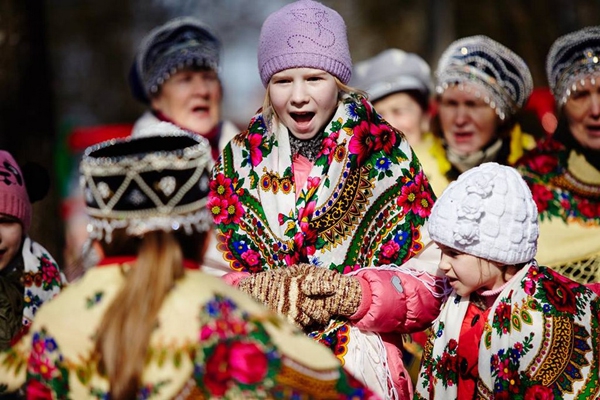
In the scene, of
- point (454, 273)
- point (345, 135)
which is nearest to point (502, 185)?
point (454, 273)

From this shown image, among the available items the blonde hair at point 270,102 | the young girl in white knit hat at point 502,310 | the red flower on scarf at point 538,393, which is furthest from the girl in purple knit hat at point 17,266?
the red flower on scarf at point 538,393

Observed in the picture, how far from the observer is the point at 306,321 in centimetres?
507

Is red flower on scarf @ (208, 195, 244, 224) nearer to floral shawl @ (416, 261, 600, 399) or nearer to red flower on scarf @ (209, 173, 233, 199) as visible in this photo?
red flower on scarf @ (209, 173, 233, 199)

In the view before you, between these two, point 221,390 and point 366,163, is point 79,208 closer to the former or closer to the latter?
point 366,163

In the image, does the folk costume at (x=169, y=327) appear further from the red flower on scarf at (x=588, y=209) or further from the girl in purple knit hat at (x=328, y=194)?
the red flower on scarf at (x=588, y=209)

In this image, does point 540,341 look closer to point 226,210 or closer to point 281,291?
point 281,291

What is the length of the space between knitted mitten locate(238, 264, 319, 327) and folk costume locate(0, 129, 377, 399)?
3.10ft

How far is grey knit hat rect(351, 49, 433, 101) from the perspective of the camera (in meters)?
9.45

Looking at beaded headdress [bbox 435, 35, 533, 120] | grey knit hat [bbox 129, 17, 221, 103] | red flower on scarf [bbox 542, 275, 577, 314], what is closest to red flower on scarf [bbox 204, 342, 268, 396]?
red flower on scarf [bbox 542, 275, 577, 314]

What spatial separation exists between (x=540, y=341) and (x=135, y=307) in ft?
5.97

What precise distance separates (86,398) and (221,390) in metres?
0.46

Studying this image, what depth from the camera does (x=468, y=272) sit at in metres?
5.04

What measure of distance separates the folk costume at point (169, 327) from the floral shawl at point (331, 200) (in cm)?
122

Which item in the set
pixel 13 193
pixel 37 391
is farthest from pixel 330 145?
pixel 37 391
